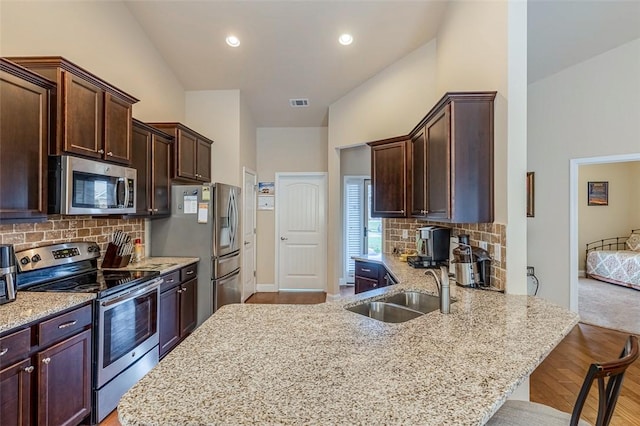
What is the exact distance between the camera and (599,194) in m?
6.74

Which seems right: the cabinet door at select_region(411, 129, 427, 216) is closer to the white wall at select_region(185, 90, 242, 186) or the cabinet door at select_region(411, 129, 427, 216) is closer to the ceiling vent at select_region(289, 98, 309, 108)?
the ceiling vent at select_region(289, 98, 309, 108)

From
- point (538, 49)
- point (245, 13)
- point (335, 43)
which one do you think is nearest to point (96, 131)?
point (245, 13)

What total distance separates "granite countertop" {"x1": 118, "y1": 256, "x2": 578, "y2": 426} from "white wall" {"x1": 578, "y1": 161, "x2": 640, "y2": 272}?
659 centimetres

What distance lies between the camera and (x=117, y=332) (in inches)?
90.9

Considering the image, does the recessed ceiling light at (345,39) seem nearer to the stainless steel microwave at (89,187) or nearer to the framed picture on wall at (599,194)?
the stainless steel microwave at (89,187)

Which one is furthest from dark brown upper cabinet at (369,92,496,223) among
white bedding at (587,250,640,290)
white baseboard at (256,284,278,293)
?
white bedding at (587,250,640,290)

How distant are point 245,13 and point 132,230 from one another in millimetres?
2600

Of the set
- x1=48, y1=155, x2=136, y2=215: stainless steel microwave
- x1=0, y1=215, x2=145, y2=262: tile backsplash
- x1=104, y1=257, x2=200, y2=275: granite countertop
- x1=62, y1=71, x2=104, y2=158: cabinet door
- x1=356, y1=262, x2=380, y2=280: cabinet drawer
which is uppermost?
x1=62, y1=71, x2=104, y2=158: cabinet door

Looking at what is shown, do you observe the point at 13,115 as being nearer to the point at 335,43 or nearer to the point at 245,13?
the point at 245,13

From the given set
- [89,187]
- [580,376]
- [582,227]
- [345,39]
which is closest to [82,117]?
[89,187]

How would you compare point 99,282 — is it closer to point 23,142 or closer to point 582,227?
point 23,142

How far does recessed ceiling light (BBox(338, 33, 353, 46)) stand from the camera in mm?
3800

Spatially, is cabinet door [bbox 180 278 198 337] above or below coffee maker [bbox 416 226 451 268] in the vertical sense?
below

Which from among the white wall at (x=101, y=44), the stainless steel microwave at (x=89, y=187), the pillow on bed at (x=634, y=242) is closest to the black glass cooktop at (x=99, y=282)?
the stainless steel microwave at (x=89, y=187)
